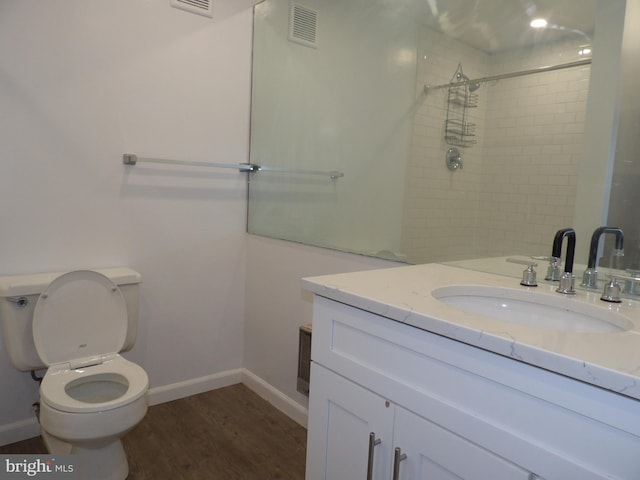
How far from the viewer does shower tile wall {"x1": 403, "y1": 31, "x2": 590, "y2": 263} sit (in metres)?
1.98

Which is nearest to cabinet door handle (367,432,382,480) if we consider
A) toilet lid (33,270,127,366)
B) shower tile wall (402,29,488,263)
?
shower tile wall (402,29,488,263)

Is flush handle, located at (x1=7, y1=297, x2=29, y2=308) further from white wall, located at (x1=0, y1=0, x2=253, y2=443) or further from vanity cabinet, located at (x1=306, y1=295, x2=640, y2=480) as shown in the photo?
vanity cabinet, located at (x1=306, y1=295, x2=640, y2=480)

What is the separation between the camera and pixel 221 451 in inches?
78.6

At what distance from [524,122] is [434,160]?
0.51m

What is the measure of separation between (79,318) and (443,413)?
1.63m

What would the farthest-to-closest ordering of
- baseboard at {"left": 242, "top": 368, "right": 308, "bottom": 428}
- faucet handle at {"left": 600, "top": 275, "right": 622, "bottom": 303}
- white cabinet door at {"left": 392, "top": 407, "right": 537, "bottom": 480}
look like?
baseboard at {"left": 242, "top": 368, "right": 308, "bottom": 428}, faucet handle at {"left": 600, "top": 275, "right": 622, "bottom": 303}, white cabinet door at {"left": 392, "top": 407, "right": 537, "bottom": 480}

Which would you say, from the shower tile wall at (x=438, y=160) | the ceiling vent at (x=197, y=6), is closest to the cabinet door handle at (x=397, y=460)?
the shower tile wall at (x=438, y=160)

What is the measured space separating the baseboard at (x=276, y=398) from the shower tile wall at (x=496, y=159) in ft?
3.45

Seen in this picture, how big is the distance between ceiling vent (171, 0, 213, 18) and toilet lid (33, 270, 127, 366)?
1436 mm

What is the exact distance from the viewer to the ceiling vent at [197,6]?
2.24 meters

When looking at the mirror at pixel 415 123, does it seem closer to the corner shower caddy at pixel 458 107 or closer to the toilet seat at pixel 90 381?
the corner shower caddy at pixel 458 107

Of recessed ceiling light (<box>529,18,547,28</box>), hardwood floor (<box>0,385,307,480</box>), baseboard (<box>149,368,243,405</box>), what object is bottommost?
hardwood floor (<box>0,385,307,480</box>)

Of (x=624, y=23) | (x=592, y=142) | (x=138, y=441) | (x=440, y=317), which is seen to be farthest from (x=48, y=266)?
(x=624, y=23)

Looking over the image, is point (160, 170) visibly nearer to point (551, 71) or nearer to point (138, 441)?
point (138, 441)
